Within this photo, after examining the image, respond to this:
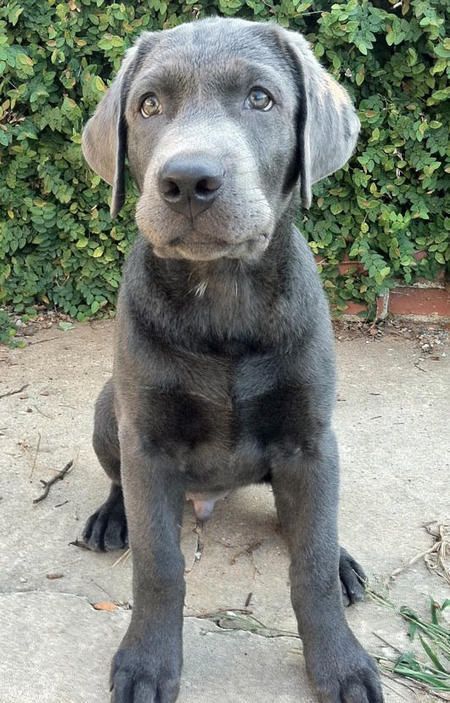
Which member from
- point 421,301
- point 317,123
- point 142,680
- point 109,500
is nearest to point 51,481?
point 109,500

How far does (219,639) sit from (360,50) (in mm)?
2836

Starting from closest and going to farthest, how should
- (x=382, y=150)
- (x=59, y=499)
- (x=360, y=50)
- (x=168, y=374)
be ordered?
(x=168, y=374) < (x=59, y=499) < (x=360, y=50) < (x=382, y=150)

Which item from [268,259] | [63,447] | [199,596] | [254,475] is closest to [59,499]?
[63,447]

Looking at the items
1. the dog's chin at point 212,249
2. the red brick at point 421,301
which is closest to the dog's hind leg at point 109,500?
the dog's chin at point 212,249

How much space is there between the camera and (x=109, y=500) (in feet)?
10.1

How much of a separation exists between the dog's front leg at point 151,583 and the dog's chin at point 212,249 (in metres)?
0.53

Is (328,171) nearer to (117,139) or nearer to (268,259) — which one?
(268,259)

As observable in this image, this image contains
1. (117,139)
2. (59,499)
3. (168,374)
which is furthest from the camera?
(59,499)

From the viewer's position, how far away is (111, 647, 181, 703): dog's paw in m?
2.20

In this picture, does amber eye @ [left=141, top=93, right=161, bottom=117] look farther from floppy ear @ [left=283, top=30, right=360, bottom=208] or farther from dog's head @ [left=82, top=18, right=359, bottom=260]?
floppy ear @ [left=283, top=30, right=360, bottom=208]

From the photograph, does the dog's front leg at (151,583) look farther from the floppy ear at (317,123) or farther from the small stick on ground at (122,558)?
the floppy ear at (317,123)

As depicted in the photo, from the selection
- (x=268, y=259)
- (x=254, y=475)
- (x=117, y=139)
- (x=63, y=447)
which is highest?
(x=117, y=139)

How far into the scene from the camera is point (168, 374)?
2.31 m

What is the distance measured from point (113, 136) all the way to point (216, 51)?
421 millimetres
